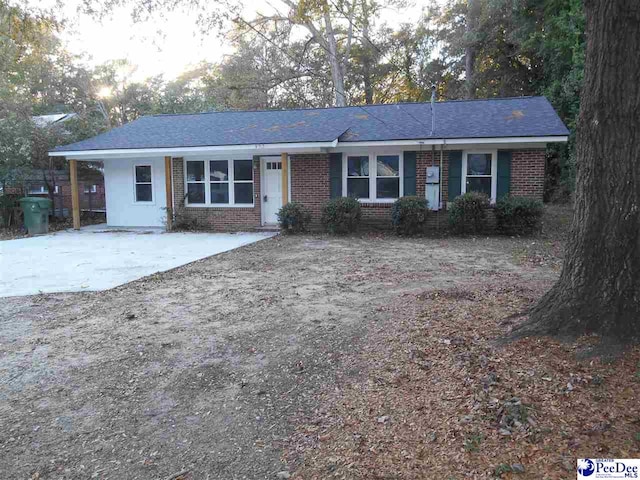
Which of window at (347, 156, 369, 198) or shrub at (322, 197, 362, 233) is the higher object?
window at (347, 156, 369, 198)

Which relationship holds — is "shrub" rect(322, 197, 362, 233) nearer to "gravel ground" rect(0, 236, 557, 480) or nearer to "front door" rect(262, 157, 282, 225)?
"front door" rect(262, 157, 282, 225)

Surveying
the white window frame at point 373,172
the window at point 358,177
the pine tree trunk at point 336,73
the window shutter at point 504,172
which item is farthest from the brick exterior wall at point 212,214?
the pine tree trunk at point 336,73

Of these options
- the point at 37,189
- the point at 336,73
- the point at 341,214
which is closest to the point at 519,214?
the point at 341,214

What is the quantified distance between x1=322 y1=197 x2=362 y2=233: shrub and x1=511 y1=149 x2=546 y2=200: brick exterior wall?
13.3 feet

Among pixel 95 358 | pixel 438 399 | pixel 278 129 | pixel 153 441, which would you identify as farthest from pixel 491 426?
pixel 278 129

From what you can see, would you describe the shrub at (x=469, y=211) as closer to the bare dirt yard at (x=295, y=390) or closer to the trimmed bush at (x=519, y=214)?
the trimmed bush at (x=519, y=214)

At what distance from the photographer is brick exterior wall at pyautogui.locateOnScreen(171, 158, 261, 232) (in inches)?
575

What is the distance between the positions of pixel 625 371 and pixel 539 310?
87 centimetres

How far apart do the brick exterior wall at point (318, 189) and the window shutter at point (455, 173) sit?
112mm

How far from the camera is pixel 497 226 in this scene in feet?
40.0

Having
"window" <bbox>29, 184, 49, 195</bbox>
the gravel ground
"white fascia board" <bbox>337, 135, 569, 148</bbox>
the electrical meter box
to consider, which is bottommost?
the gravel ground

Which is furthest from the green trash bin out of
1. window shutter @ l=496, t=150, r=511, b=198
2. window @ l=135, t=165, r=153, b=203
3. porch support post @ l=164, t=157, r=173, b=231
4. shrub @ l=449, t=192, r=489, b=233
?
window shutter @ l=496, t=150, r=511, b=198

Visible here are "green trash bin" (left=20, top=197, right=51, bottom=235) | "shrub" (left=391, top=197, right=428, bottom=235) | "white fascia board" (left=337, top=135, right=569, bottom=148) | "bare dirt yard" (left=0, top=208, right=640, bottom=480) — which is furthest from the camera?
"green trash bin" (left=20, top=197, right=51, bottom=235)

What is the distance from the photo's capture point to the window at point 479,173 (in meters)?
12.8
